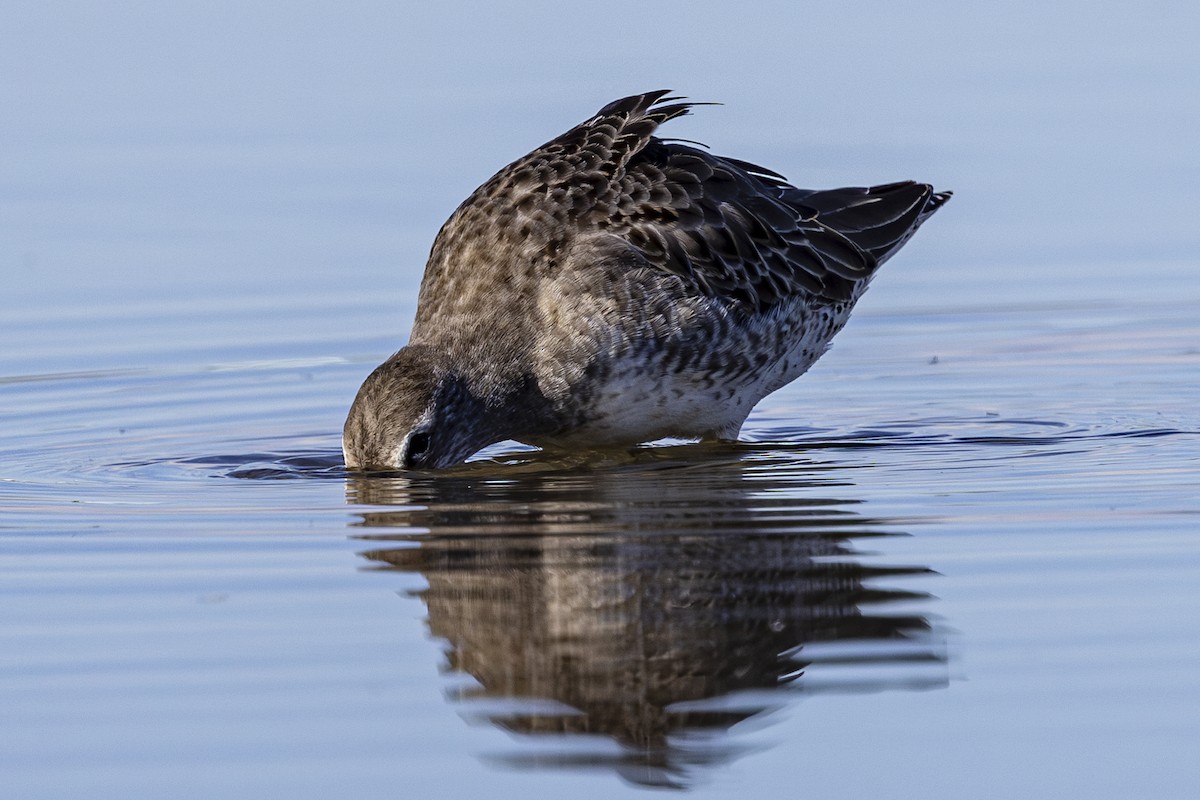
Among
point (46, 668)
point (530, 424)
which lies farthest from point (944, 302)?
point (46, 668)

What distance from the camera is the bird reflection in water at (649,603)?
235 inches

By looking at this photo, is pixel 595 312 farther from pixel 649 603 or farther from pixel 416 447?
pixel 649 603

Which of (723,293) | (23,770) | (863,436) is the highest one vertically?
(723,293)

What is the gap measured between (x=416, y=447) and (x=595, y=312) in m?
1.03

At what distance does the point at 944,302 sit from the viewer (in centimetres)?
1386

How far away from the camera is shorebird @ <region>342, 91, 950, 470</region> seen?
9883 mm

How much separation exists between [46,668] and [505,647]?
1415 mm

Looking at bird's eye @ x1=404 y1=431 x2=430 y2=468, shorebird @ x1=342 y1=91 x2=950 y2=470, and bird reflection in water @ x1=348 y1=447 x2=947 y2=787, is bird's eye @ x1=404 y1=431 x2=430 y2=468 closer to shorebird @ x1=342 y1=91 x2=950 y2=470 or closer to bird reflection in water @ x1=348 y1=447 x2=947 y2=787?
shorebird @ x1=342 y1=91 x2=950 y2=470

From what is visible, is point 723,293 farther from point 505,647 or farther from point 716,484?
point 505,647

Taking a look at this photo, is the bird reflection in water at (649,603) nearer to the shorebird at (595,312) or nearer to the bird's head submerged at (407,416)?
the bird's head submerged at (407,416)

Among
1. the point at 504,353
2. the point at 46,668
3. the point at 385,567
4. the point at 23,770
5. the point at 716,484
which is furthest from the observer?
the point at 504,353

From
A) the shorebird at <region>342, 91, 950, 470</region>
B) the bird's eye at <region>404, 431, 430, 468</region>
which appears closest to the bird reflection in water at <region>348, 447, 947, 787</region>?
the bird's eye at <region>404, 431, 430, 468</region>

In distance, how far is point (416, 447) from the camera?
982 cm

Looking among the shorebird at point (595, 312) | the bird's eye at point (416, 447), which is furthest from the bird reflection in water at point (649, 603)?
the shorebird at point (595, 312)
